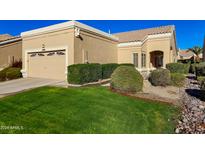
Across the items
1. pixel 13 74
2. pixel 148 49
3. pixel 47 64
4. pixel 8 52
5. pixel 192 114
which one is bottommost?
pixel 192 114

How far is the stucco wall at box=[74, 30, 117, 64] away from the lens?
12.1 m

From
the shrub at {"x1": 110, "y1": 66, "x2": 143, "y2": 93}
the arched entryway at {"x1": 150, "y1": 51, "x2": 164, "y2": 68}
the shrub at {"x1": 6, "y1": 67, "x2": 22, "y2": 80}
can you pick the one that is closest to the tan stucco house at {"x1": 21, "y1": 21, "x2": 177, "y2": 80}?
the arched entryway at {"x1": 150, "y1": 51, "x2": 164, "y2": 68}

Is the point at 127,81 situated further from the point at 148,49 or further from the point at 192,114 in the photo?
the point at 148,49

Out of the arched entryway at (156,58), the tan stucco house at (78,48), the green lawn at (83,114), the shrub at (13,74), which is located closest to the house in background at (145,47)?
the tan stucco house at (78,48)

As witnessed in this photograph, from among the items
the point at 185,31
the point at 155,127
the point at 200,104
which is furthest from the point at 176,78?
the point at 155,127

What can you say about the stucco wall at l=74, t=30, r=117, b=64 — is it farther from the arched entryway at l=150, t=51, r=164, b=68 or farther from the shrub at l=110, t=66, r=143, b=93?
the arched entryway at l=150, t=51, r=164, b=68

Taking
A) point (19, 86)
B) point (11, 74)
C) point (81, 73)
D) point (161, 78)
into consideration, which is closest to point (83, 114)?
point (81, 73)

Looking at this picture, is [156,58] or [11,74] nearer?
[11,74]

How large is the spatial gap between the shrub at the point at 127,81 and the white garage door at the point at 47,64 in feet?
16.4

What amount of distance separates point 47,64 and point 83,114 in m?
8.86

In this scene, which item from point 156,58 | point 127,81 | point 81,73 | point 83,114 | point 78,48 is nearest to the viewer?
point 83,114

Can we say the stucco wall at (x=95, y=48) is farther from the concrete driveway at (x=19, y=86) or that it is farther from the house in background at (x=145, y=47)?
the concrete driveway at (x=19, y=86)

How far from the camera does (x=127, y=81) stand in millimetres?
8500

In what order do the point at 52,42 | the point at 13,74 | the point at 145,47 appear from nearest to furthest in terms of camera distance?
the point at 52,42 < the point at 13,74 < the point at 145,47
